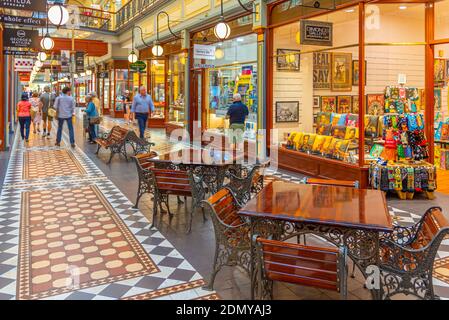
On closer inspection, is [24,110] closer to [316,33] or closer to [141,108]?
[141,108]

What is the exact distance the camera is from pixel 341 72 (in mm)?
9016

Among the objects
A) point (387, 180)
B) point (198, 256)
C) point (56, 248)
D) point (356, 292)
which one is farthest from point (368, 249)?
point (387, 180)

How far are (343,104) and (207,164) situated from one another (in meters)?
4.06

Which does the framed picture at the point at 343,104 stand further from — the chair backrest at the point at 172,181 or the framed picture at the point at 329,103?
the chair backrest at the point at 172,181

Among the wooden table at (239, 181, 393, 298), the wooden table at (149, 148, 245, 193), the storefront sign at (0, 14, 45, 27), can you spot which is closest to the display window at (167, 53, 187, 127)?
the storefront sign at (0, 14, 45, 27)

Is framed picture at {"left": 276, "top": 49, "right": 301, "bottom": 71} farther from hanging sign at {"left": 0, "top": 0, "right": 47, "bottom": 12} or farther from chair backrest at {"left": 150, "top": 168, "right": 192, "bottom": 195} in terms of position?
chair backrest at {"left": 150, "top": 168, "right": 192, "bottom": 195}

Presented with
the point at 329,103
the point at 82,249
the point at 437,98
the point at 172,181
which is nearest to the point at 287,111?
the point at 329,103

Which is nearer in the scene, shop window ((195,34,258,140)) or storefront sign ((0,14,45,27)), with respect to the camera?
storefront sign ((0,14,45,27))

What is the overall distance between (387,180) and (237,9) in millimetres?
6243

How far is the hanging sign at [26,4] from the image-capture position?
8.77 metres

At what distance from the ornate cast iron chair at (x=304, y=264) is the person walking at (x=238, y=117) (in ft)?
27.6

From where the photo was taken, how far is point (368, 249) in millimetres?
3236

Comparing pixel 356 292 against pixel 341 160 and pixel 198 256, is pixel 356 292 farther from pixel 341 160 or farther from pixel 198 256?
pixel 341 160

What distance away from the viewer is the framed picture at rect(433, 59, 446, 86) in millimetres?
8633
